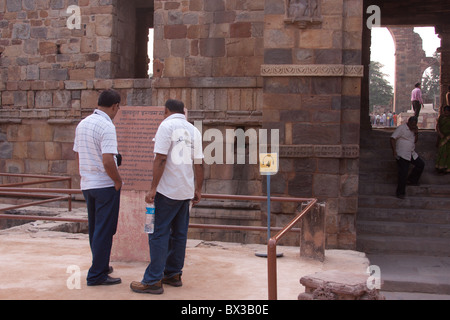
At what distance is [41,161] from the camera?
12031 millimetres

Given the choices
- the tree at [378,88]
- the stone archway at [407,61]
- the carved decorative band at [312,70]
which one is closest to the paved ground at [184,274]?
the carved decorative band at [312,70]

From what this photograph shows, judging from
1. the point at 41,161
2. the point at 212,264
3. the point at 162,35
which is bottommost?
the point at 212,264

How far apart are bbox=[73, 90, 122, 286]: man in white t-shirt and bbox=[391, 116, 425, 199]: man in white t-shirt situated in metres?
7.29

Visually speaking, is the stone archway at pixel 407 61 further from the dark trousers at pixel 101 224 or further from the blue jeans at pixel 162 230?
the dark trousers at pixel 101 224

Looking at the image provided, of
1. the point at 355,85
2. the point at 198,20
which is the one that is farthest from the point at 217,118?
the point at 355,85

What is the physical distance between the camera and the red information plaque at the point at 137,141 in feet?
19.1

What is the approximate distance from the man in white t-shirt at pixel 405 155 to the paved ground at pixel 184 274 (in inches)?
162

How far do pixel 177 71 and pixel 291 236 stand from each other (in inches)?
159

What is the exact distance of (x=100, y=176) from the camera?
16.1ft

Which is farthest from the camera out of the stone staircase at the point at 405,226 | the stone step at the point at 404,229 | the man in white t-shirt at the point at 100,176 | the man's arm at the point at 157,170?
the stone step at the point at 404,229

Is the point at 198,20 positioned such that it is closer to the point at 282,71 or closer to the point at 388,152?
the point at 282,71

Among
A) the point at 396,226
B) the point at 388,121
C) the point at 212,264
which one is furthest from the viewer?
the point at 388,121

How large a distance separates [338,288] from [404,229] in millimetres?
6348

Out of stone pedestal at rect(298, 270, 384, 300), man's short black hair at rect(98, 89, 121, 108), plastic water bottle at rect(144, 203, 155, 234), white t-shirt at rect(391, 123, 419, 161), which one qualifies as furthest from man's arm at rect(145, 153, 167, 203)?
white t-shirt at rect(391, 123, 419, 161)
